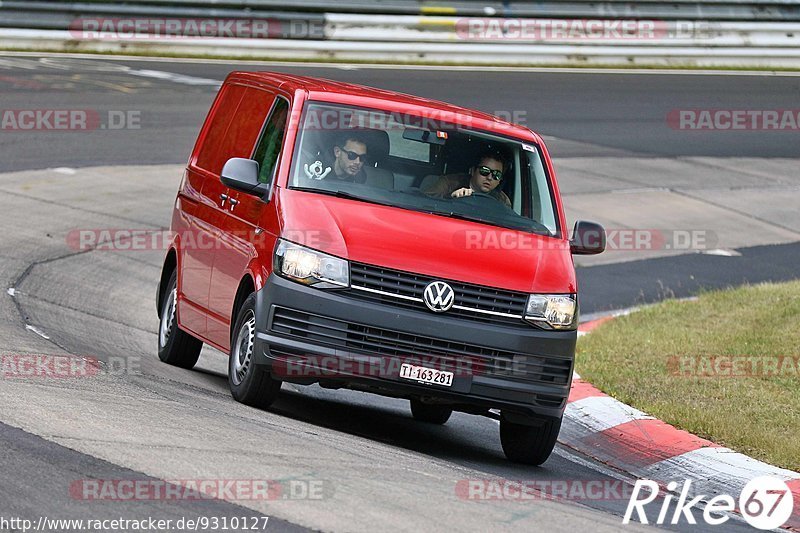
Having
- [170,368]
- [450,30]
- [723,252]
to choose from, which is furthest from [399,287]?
[450,30]

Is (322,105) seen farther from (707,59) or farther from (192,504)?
(707,59)

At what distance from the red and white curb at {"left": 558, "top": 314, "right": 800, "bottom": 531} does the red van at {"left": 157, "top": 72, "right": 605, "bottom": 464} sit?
29.3 inches

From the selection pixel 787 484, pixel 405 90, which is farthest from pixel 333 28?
pixel 787 484

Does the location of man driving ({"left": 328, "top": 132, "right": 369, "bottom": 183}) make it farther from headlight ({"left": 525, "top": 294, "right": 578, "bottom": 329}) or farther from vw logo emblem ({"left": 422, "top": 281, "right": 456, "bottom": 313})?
headlight ({"left": 525, "top": 294, "right": 578, "bottom": 329})

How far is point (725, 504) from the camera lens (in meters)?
7.91

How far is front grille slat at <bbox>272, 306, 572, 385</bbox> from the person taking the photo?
25.7 feet

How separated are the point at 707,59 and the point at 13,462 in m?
25.4

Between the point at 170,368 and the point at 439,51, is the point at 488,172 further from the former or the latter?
the point at 439,51

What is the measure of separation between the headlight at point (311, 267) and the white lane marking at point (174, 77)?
16.5 meters

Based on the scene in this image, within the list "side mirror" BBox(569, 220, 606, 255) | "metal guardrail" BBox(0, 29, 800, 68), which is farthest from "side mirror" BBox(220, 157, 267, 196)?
"metal guardrail" BBox(0, 29, 800, 68)

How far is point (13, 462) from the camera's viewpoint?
6.21 metres

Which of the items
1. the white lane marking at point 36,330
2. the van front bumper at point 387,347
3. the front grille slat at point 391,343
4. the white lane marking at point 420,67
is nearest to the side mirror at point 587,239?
the van front bumper at point 387,347

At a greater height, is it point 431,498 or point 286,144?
point 286,144

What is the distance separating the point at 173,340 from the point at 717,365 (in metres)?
4.10
